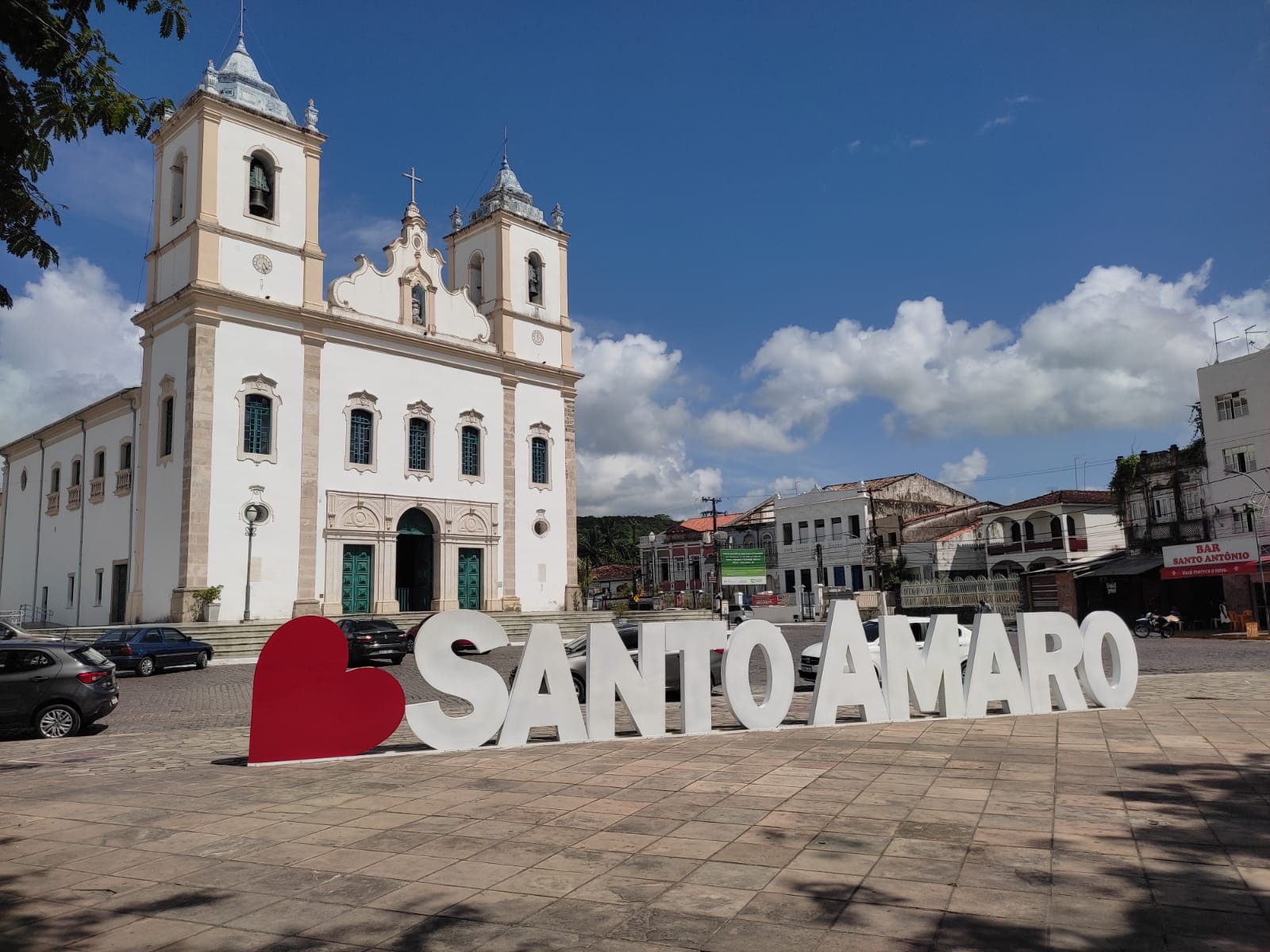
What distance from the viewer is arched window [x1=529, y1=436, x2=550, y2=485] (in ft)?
114

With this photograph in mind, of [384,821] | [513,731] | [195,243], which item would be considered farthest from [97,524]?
[384,821]

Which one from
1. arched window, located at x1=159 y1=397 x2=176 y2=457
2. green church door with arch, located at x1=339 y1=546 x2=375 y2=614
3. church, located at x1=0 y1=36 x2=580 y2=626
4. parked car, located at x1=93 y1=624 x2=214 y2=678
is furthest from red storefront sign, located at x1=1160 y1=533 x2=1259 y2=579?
arched window, located at x1=159 y1=397 x2=176 y2=457

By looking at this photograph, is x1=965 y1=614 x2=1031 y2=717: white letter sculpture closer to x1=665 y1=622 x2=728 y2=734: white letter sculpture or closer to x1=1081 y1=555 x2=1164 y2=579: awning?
x1=665 y1=622 x2=728 y2=734: white letter sculpture

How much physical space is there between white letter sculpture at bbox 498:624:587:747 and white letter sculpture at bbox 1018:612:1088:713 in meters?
5.45

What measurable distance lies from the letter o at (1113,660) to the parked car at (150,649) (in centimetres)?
1816

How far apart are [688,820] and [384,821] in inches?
81.0

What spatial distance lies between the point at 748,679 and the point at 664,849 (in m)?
4.70

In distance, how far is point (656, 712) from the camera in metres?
9.68

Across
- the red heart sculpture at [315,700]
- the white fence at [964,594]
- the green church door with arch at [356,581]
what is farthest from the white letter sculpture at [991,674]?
the white fence at [964,594]

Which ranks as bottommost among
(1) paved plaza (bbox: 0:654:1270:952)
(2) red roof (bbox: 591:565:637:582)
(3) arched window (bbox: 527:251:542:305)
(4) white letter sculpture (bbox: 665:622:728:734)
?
(1) paved plaza (bbox: 0:654:1270:952)

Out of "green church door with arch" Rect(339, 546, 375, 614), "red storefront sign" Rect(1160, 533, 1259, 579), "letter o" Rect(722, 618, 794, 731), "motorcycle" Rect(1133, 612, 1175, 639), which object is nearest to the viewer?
"letter o" Rect(722, 618, 794, 731)

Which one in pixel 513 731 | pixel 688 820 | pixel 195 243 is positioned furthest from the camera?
pixel 195 243

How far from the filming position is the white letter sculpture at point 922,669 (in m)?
10.4

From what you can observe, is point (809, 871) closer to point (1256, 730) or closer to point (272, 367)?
point (1256, 730)
